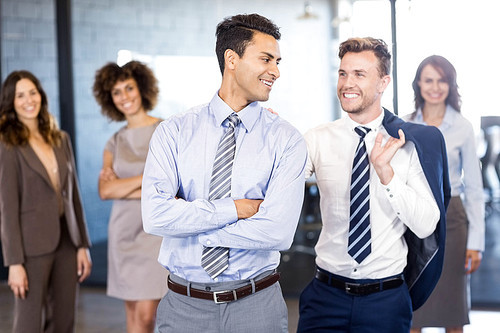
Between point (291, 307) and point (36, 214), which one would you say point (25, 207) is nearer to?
point (36, 214)

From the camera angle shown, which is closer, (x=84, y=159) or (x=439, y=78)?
(x=439, y=78)

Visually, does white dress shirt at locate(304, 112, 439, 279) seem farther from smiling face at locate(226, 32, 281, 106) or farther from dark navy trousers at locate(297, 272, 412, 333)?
smiling face at locate(226, 32, 281, 106)

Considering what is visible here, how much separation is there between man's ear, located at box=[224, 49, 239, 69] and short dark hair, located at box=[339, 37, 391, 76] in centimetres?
53

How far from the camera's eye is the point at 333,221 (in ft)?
8.38

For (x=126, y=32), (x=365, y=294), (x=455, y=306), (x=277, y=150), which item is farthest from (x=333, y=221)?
(x=126, y=32)

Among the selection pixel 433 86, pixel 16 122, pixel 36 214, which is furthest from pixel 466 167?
pixel 16 122

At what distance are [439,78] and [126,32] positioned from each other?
3.09m

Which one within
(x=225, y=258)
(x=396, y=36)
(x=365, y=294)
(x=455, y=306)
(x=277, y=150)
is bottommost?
(x=455, y=306)

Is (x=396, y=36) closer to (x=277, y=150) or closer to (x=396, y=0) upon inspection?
(x=396, y=0)

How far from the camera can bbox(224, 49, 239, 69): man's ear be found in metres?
2.22

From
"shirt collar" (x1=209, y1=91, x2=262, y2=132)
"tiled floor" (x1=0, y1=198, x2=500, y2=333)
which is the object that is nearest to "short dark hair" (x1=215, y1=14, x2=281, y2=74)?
"shirt collar" (x1=209, y1=91, x2=262, y2=132)

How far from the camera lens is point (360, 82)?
2467mm

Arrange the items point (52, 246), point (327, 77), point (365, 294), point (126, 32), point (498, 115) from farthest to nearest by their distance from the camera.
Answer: point (126, 32)
point (327, 77)
point (498, 115)
point (52, 246)
point (365, 294)

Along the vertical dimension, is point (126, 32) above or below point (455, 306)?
above
